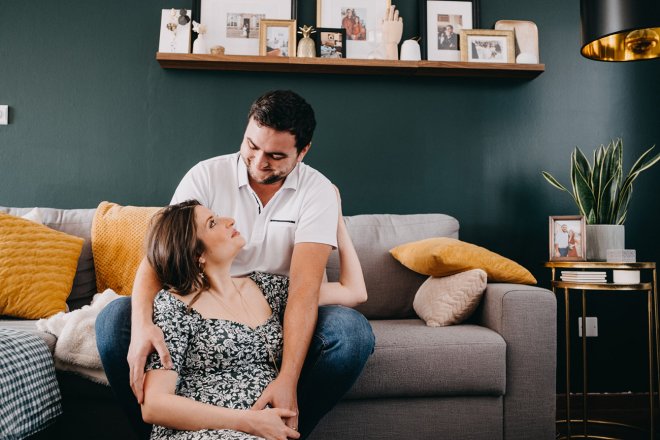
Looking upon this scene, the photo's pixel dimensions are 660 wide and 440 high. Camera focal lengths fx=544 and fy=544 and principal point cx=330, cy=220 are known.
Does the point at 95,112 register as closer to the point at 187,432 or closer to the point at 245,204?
the point at 245,204

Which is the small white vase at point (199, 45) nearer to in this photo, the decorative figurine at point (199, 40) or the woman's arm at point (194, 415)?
the decorative figurine at point (199, 40)

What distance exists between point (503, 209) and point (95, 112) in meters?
2.10

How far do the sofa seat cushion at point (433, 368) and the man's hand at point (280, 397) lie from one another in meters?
0.44

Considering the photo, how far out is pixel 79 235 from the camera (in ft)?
7.46

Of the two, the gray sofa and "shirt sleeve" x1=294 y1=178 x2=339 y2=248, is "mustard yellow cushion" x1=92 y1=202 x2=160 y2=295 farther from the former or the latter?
"shirt sleeve" x1=294 y1=178 x2=339 y2=248

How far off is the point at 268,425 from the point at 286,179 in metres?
0.84

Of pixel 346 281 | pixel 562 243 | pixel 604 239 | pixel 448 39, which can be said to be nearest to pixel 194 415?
pixel 346 281

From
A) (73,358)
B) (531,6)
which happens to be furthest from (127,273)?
(531,6)

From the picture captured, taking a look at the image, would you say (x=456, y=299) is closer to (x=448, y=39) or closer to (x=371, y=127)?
(x=371, y=127)

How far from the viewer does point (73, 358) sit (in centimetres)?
159

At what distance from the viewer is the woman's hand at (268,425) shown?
116 centimetres

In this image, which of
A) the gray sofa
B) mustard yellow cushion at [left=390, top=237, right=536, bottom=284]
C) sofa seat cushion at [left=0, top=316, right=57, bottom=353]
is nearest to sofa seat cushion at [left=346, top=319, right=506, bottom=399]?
the gray sofa

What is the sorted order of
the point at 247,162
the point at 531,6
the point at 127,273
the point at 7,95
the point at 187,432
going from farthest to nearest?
the point at 531,6 < the point at 7,95 < the point at 127,273 < the point at 247,162 < the point at 187,432

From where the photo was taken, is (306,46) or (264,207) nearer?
(264,207)
